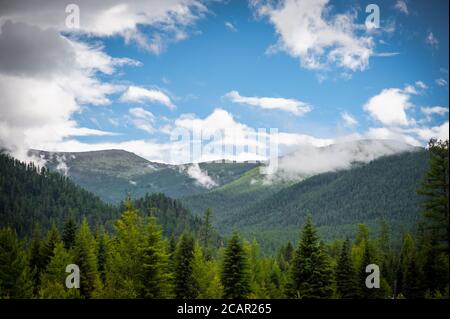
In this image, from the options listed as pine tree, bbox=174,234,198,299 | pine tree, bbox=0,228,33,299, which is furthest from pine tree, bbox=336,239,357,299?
pine tree, bbox=0,228,33,299

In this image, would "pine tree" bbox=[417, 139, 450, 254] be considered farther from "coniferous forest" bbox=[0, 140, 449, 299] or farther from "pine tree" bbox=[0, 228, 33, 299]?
"pine tree" bbox=[0, 228, 33, 299]

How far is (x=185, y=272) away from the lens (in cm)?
4838

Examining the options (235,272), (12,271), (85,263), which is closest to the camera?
(12,271)

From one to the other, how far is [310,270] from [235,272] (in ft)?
24.5

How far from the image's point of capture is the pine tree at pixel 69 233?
4990 cm

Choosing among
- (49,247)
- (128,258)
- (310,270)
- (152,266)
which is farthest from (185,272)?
(310,270)

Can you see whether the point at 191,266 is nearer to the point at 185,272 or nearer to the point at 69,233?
the point at 185,272

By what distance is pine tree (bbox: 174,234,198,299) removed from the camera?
47281mm

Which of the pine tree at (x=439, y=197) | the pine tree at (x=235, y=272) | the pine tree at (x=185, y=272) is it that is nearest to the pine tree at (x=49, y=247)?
the pine tree at (x=185, y=272)

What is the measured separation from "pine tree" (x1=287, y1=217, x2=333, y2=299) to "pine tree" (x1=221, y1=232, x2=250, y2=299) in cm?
465

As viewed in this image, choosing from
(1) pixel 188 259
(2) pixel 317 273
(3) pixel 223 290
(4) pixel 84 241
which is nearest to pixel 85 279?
(4) pixel 84 241

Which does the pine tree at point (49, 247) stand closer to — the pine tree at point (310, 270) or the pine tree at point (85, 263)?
the pine tree at point (85, 263)
